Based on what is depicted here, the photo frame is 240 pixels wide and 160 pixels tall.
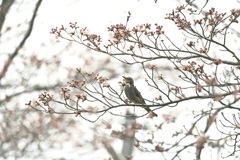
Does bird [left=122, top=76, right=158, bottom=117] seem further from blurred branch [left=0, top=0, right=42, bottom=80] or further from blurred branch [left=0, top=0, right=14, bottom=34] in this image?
blurred branch [left=0, top=0, right=14, bottom=34]

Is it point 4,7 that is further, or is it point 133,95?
point 4,7

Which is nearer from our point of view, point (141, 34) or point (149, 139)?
point (149, 139)

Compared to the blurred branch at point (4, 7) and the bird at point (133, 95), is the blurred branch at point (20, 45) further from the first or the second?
the bird at point (133, 95)

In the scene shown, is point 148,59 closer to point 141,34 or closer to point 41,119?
point 141,34

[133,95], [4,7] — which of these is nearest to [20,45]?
[4,7]

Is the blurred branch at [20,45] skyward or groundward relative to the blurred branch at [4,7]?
groundward

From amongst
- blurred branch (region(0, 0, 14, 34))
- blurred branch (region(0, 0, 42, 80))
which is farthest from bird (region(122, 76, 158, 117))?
blurred branch (region(0, 0, 14, 34))

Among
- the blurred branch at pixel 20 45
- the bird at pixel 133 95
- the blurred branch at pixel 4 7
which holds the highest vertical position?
the blurred branch at pixel 4 7

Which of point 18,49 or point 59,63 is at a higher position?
point 59,63

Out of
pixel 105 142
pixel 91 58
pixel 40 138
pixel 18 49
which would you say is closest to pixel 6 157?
pixel 40 138

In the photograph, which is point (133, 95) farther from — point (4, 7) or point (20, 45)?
point (4, 7)

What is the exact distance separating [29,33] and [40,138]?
3.26 metres

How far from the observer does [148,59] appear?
5711mm

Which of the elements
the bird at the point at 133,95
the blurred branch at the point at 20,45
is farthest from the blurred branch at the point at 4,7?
the bird at the point at 133,95
